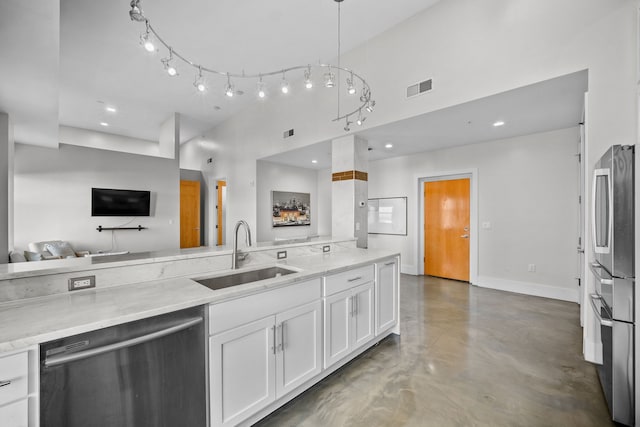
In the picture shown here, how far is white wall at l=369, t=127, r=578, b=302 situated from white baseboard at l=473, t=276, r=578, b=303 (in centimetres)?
1

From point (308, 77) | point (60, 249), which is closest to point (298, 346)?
point (308, 77)

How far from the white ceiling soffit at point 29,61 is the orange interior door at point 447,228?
5.54 m

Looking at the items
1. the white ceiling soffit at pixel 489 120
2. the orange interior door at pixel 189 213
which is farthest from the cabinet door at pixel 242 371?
the orange interior door at pixel 189 213

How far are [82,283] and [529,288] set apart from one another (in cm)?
548

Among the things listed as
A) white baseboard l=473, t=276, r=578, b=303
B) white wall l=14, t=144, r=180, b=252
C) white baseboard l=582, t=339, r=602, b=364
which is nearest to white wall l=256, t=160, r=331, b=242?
white wall l=14, t=144, r=180, b=252

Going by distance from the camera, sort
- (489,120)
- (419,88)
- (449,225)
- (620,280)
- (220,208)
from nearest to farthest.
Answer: (620,280) < (419,88) < (489,120) < (449,225) < (220,208)

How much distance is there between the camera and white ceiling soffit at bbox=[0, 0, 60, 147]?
1733mm

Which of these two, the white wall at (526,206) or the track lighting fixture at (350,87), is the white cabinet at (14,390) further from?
the white wall at (526,206)

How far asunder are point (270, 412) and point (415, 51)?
13.3ft

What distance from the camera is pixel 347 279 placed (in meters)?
2.21

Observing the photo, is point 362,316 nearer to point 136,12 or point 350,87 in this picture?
point 350,87

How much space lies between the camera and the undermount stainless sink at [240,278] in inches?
73.9

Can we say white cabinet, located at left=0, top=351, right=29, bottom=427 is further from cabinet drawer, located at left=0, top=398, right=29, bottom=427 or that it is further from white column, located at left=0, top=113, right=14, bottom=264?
white column, located at left=0, top=113, right=14, bottom=264

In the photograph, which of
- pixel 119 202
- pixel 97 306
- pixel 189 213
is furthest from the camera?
pixel 189 213
